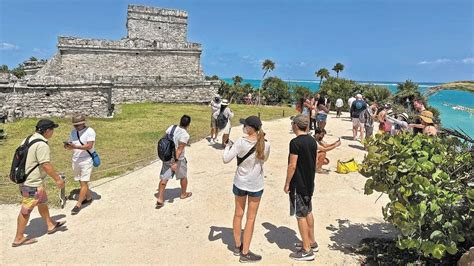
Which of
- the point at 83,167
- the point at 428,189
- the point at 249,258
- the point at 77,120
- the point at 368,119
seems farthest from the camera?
the point at 368,119

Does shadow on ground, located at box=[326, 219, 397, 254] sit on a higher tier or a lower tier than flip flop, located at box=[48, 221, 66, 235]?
higher

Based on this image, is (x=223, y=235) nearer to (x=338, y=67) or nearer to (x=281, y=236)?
(x=281, y=236)

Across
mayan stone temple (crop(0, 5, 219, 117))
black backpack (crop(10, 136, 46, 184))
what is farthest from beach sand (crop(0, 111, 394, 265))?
mayan stone temple (crop(0, 5, 219, 117))

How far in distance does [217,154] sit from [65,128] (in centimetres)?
804

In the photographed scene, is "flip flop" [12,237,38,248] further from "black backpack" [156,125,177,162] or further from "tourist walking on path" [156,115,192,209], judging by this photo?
"black backpack" [156,125,177,162]

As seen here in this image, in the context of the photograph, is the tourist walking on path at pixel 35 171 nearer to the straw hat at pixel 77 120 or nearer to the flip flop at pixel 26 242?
the flip flop at pixel 26 242

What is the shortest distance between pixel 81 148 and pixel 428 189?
18.5 ft

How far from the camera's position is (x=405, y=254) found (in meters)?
5.14

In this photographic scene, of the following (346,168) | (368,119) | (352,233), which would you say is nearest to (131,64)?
(368,119)

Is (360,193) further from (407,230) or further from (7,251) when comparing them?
(7,251)

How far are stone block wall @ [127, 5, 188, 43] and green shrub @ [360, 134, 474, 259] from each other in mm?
28563

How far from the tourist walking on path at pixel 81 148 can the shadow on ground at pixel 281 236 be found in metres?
3.49

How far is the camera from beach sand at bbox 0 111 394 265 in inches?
208

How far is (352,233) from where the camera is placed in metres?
6.12
